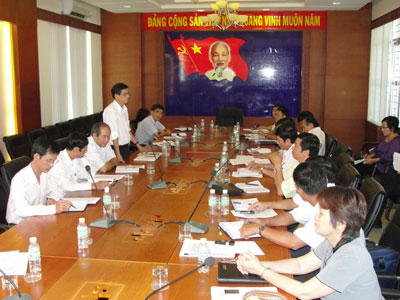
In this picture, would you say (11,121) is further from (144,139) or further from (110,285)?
(110,285)

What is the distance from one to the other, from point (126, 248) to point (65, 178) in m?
1.51

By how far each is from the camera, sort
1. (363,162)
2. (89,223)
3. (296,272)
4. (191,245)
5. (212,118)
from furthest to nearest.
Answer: (212,118) → (363,162) → (89,223) → (191,245) → (296,272)

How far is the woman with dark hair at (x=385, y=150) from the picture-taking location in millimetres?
5721

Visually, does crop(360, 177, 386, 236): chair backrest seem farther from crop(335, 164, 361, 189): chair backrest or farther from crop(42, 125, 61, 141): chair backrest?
crop(42, 125, 61, 141): chair backrest

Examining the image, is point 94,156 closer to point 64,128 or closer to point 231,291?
point 64,128

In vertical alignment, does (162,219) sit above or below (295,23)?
below

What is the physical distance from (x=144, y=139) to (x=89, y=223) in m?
4.19

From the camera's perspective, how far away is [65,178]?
3857 mm

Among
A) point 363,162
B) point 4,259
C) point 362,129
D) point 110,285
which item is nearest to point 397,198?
point 363,162

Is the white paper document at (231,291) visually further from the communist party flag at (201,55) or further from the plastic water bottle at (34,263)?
the communist party flag at (201,55)

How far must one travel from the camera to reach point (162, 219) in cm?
310

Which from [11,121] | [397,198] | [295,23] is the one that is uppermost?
[295,23]

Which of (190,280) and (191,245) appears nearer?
(190,280)

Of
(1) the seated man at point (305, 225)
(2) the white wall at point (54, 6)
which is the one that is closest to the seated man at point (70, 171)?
(1) the seated man at point (305, 225)
